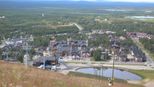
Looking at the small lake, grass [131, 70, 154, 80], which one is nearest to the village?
the small lake

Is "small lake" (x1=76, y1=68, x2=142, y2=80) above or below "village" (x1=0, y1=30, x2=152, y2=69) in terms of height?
above

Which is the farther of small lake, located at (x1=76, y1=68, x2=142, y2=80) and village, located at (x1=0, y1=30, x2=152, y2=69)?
village, located at (x1=0, y1=30, x2=152, y2=69)

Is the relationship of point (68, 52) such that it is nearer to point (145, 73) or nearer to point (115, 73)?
point (115, 73)

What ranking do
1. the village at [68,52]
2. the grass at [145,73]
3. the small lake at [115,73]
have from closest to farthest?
the small lake at [115,73] < the grass at [145,73] < the village at [68,52]

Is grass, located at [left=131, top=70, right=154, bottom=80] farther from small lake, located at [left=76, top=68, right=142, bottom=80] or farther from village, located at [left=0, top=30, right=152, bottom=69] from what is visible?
village, located at [left=0, top=30, right=152, bottom=69]

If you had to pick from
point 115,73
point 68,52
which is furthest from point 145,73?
point 68,52

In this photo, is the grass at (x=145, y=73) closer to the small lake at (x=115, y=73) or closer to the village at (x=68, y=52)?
the small lake at (x=115, y=73)

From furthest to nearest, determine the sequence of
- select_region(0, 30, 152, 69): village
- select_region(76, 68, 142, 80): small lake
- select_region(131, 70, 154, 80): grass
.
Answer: select_region(0, 30, 152, 69): village → select_region(131, 70, 154, 80): grass → select_region(76, 68, 142, 80): small lake

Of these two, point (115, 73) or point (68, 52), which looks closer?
point (115, 73)

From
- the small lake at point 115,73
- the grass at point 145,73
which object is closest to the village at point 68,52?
the small lake at point 115,73

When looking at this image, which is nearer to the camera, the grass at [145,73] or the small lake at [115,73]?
the small lake at [115,73]

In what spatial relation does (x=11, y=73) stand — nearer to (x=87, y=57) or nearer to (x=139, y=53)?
(x=87, y=57)

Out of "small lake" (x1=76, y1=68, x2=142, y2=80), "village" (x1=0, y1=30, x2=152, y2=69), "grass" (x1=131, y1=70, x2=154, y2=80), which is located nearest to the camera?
"small lake" (x1=76, y1=68, x2=142, y2=80)
